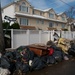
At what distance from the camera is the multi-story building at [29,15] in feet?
98.7

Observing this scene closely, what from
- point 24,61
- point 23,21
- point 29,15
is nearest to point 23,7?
point 29,15

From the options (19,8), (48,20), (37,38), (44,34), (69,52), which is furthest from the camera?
(48,20)

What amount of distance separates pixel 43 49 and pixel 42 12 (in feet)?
102

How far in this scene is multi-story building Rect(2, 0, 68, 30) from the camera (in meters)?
30.1

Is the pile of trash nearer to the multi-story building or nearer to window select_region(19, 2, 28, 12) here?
the multi-story building

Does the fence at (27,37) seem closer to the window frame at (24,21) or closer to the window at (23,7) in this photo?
the window frame at (24,21)

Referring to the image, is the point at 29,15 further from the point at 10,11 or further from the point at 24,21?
the point at 10,11

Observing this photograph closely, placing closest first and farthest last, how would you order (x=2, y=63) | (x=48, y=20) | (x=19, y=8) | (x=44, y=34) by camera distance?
(x=2, y=63), (x=44, y=34), (x=19, y=8), (x=48, y=20)

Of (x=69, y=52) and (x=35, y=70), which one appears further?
(x=69, y=52)

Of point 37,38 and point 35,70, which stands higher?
point 37,38

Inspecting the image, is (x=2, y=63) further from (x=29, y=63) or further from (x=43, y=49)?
(x=43, y=49)

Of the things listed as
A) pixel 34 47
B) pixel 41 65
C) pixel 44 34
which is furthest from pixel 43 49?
pixel 44 34

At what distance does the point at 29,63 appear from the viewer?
749 cm

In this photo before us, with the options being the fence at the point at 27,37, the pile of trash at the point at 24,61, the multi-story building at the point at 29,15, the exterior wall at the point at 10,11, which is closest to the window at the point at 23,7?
the multi-story building at the point at 29,15
